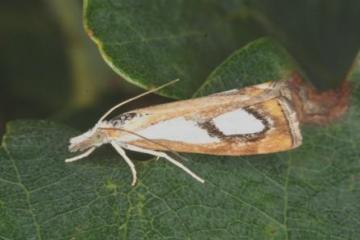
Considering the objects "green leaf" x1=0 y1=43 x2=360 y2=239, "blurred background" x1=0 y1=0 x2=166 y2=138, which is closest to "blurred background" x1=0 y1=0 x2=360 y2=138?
"blurred background" x1=0 y1=0 x2=166 y2=138

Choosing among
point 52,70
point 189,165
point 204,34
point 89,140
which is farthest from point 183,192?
point 52,70

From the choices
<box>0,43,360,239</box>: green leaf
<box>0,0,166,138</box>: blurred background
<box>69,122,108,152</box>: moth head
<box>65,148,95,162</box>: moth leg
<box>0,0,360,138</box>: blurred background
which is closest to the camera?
<box>0,43,360,239</box>: green leaf

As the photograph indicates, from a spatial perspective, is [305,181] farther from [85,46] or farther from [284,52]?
[85,46]

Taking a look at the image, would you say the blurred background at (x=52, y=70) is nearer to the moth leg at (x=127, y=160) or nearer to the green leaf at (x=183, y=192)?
the moth leg at (x=127, y=160)

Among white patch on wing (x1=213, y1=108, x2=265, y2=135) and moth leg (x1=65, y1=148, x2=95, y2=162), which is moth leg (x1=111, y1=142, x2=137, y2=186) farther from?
white patch on wing (x1=213, y1=108, x2=265, y2=135)

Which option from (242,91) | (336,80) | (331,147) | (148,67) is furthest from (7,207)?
(336,80)

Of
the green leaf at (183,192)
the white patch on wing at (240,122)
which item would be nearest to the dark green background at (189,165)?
the green leaf at (183,192)

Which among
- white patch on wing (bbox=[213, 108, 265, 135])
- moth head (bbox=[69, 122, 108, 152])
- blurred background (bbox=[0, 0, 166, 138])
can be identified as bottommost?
blurred background (bbox=[0, 0, 166, 138])
